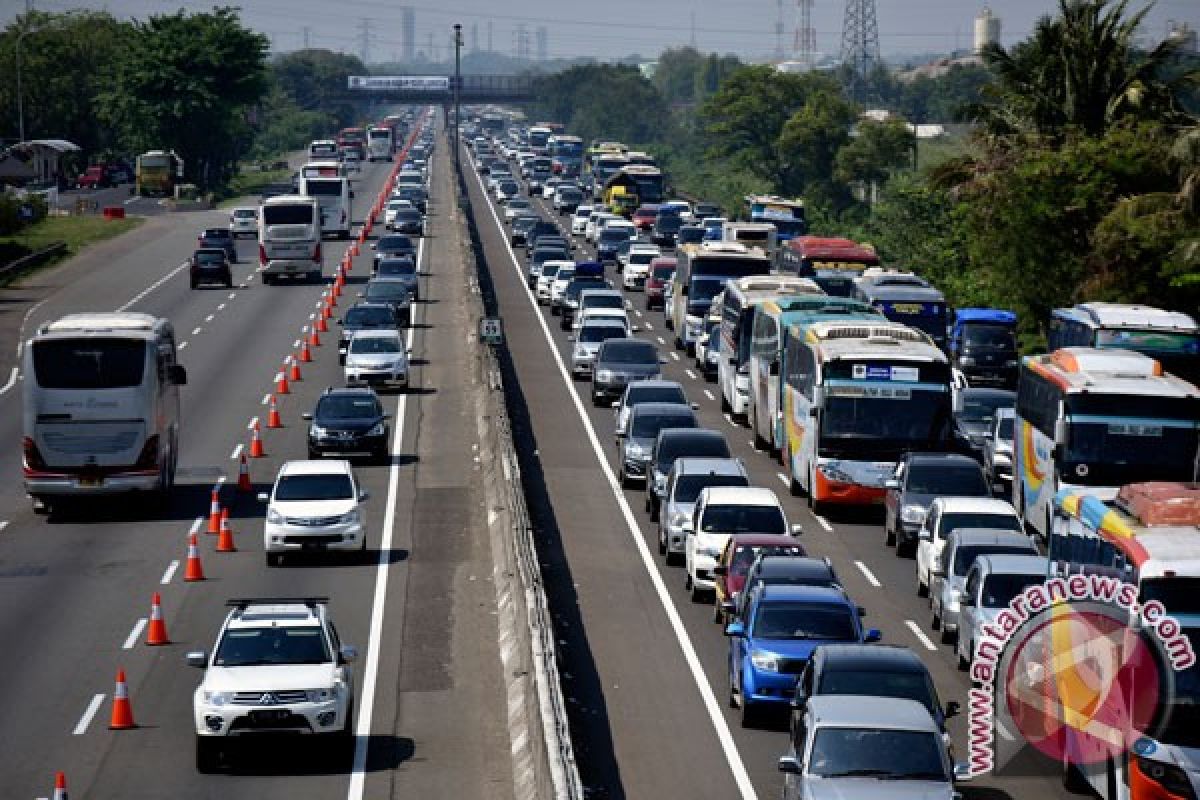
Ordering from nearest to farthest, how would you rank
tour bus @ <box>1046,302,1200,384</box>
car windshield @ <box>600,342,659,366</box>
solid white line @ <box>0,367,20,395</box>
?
tour bus @ <box>1046,302,1200,384</box> < car windshield @ <box>600,342,659,366</box> < solid white line @ <box>0,367,20,395</box>

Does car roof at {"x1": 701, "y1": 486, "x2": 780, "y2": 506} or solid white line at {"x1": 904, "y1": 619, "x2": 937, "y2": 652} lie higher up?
car roof at {"x1": 701, "y1": 486, "x2": 780, "y2": 506}

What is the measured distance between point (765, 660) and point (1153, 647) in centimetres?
560

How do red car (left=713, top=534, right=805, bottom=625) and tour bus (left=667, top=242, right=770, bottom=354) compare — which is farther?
tour bus (left=667, top=242, right=770, bottom=354)

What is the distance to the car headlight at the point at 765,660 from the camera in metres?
25.7

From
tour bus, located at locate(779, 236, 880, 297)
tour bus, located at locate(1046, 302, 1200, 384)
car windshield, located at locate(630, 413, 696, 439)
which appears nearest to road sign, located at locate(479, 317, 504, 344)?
tour bus, located at locate(779, 236, 880, 297)

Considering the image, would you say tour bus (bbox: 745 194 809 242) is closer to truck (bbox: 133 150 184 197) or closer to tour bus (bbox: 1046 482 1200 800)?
truck (bbox: 133 150 184 197)

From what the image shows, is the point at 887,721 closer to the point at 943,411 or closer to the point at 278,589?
the point at 278,589

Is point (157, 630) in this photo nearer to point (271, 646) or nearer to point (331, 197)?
point (271, 646)

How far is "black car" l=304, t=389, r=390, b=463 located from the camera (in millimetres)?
46000

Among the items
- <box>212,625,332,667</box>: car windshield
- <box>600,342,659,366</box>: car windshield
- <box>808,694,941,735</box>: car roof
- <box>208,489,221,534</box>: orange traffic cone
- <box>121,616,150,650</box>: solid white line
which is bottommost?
<box>208,489,221,534</box>: orange traffic cone

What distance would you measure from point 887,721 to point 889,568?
1648cm

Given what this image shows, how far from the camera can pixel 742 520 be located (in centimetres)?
3425

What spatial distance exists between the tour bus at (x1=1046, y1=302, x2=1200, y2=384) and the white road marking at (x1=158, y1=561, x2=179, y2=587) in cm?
1919

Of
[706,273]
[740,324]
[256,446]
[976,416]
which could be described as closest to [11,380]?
[256,446]
